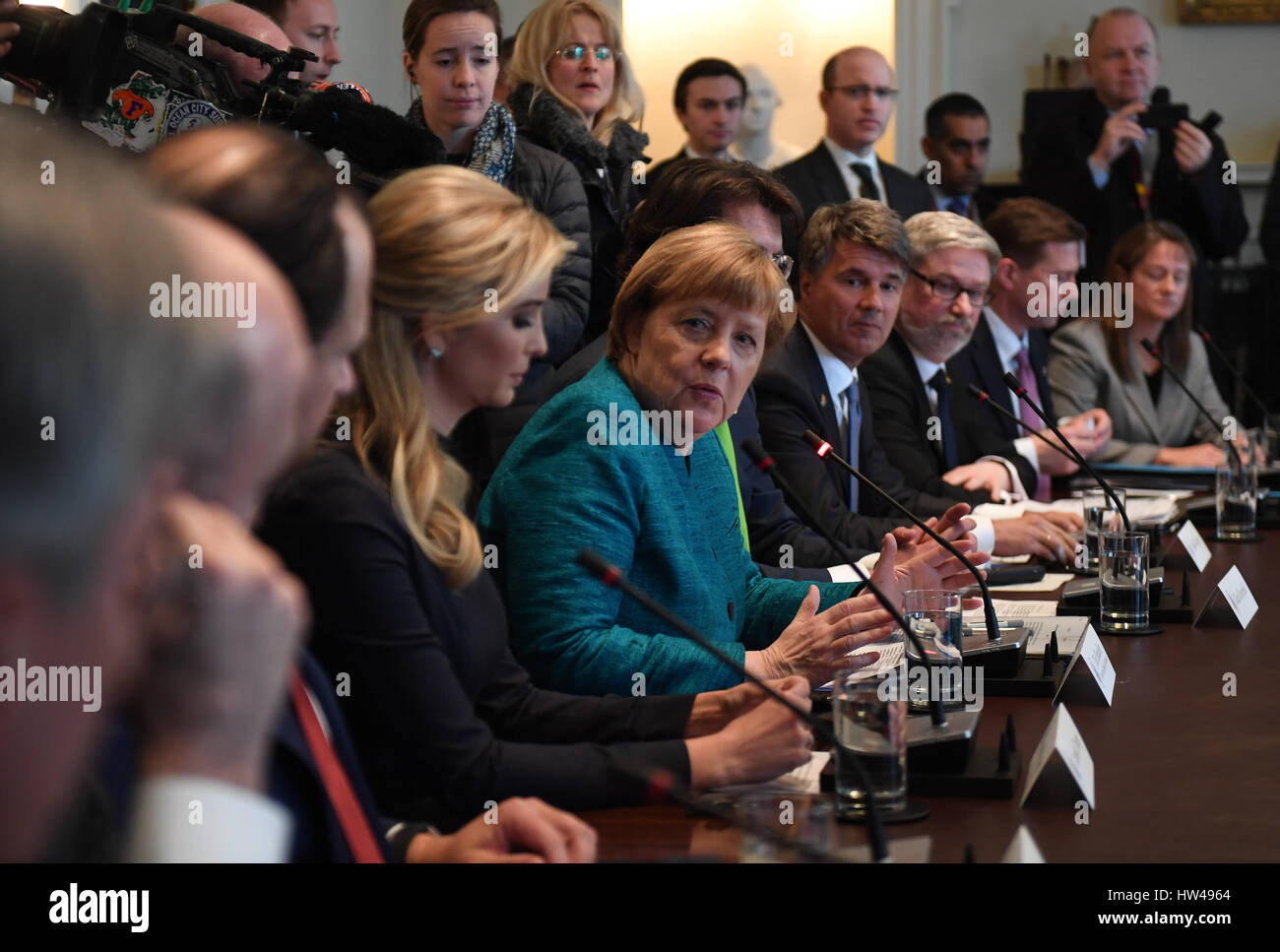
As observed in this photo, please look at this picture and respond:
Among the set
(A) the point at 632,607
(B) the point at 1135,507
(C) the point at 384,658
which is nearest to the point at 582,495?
(A) the point at 632,607

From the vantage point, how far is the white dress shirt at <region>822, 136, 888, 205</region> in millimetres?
4613

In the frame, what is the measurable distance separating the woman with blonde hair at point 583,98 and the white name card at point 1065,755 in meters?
1.89

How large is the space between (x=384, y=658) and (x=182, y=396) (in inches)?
34.0

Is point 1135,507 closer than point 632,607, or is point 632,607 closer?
point 632,607

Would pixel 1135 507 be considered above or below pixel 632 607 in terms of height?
below

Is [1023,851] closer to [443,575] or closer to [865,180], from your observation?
[443,575]

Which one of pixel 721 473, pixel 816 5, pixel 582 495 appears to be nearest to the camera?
pixel 582 495

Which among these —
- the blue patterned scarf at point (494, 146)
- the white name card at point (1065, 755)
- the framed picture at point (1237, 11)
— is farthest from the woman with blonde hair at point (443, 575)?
the framed picture at point (1237, 11)

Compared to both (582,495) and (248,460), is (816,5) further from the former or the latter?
(248,460)

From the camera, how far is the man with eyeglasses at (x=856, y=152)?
4.56 meters

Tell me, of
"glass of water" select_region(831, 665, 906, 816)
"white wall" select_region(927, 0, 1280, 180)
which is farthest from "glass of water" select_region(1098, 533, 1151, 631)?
"white wall" select_region(927, 0, 1280, 180)

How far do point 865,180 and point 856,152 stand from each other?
14cm

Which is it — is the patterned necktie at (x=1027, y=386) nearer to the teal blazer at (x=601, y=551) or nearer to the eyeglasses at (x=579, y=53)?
the eyeglasses at (x=579, y=53)
